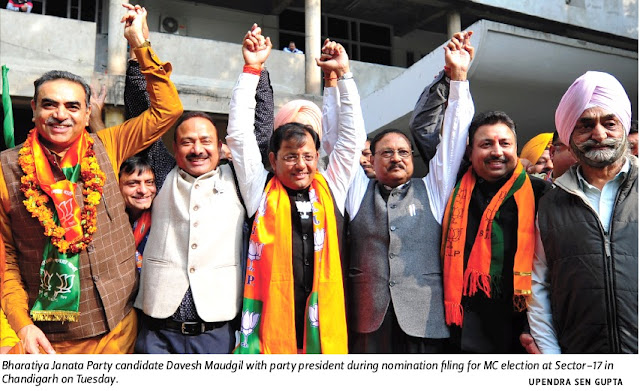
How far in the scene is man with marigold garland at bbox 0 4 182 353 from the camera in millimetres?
2529

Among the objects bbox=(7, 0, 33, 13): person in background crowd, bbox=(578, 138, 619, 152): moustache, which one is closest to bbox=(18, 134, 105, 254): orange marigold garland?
bbox=(578, 138, 619, 152): moustache

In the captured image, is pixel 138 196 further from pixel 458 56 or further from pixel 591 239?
pixel 591 239

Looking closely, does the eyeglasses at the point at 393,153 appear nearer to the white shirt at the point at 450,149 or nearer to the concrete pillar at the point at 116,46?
the white shirt at the point at 450,149

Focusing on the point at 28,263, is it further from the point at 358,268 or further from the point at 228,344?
the point at 358,268

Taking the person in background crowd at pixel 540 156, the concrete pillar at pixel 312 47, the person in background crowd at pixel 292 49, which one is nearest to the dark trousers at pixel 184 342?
the person in background crowd at pixel 540 156

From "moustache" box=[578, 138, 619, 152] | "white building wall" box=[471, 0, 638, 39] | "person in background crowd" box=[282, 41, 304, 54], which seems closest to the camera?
"moustache" box=[578, 138, 619, 152]

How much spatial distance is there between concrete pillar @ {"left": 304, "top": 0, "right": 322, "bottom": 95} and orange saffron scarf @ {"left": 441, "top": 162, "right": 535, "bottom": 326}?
8.19 metres

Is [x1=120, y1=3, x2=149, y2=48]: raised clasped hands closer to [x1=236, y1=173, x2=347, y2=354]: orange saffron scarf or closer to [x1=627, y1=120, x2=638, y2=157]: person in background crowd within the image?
[x1=236, y1=173, x2=347, y2=354]: orange saffron scarf

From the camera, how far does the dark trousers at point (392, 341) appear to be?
2.71 m

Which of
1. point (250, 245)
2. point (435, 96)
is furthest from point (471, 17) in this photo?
point (250, 245)

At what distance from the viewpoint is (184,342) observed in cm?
262

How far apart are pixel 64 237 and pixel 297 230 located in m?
1.08

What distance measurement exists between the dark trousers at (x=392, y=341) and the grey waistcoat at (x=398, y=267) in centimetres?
4
